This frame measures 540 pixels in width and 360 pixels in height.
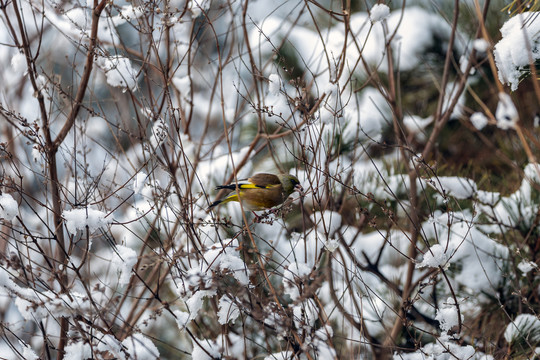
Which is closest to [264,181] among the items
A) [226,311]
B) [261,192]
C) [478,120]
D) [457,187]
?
[261,192]

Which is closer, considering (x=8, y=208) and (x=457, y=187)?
(x=8, y=208)

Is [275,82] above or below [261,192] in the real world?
below

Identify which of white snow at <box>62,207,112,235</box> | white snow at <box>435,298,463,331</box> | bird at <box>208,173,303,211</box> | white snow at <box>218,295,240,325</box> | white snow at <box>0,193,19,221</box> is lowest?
white snow at <box>435,298,463,331</box>

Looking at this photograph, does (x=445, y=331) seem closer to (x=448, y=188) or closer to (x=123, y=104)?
(x=448, y=188)

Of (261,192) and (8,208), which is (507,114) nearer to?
(8,208)

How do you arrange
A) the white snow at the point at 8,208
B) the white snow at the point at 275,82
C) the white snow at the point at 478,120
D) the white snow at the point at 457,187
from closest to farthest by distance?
the white snow at the point at 478,120 → the white snow at the point at 8,208 → the white snow at the point at 275,82 → the white snow at the point at 457,187

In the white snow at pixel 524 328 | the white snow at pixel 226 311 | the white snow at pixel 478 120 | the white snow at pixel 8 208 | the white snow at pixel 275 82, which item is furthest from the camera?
the white snow at pixel 524 328

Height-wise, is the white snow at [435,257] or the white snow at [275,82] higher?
the white snow at [275,82]

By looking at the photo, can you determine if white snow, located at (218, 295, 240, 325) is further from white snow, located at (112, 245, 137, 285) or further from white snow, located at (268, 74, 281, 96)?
white snow, located at (268, 74, 281, 96)

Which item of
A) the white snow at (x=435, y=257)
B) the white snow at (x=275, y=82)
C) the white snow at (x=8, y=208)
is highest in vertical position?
the white snow at (x=275, y=82)

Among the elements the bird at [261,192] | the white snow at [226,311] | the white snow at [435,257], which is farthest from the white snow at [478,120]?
the bird at [261,192]

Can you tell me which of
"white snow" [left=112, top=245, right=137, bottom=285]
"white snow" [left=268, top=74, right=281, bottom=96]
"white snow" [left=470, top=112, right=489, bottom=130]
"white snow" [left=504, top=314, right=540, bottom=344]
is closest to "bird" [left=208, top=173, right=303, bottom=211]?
"white snow" [left=268, top=74, right=281, bottom=96]

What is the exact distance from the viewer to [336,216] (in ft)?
10.7

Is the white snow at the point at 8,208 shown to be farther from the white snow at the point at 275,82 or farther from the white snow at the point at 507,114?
the white snow at the point at 507,114
